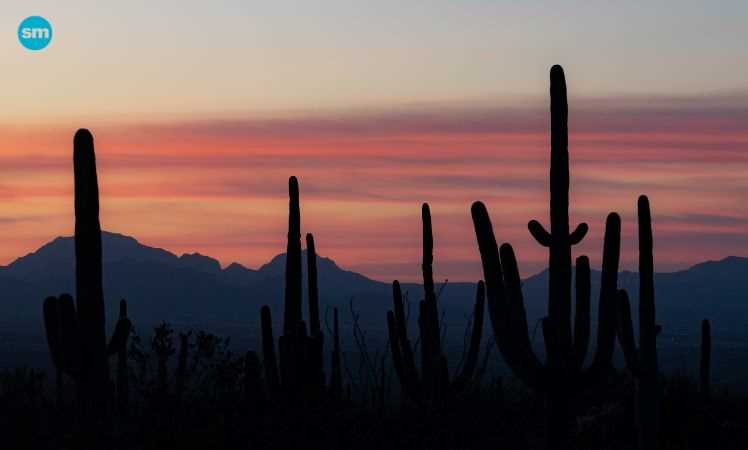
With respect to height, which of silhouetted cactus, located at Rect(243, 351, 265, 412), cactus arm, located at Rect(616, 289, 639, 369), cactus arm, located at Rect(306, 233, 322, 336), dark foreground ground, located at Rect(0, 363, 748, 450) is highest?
cactus arm, located at Rect(306, 233, 322, 336)

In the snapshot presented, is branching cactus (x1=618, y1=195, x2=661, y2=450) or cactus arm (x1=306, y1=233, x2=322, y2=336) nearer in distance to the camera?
branching cactus (x1=618, y1=195, x2=661, y2=450)

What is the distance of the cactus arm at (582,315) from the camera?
1500 cm

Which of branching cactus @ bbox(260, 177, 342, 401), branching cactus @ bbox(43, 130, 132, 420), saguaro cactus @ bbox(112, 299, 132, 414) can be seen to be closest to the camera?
branching cactus @ bbox(43, 130, 132, 420)

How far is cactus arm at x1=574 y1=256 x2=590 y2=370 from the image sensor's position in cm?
1500

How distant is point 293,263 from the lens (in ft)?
69.5

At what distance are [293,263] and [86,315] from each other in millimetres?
5327

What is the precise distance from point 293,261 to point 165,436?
601cm

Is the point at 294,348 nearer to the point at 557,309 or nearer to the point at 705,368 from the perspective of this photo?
the point at 557,309

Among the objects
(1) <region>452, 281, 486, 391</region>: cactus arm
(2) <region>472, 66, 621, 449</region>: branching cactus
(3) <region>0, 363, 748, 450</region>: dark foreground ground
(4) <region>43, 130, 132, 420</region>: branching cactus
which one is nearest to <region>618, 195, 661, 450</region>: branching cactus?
(2) <region>472, 66, 621, 449</region>: branching cactus

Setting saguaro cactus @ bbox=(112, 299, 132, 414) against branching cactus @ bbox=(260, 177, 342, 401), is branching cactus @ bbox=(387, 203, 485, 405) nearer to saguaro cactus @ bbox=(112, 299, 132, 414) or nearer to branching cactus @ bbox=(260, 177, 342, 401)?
branching cactus @ bbox=(260, 177, 342, 401)

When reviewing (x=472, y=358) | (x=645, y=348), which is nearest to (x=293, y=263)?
(x=472, y=358)

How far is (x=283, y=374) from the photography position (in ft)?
63.2

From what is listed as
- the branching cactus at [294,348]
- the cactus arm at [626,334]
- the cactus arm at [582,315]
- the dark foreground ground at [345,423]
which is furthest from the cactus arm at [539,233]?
the branching cactus at [294,348]

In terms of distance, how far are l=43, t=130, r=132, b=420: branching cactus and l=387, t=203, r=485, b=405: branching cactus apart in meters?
5.47
